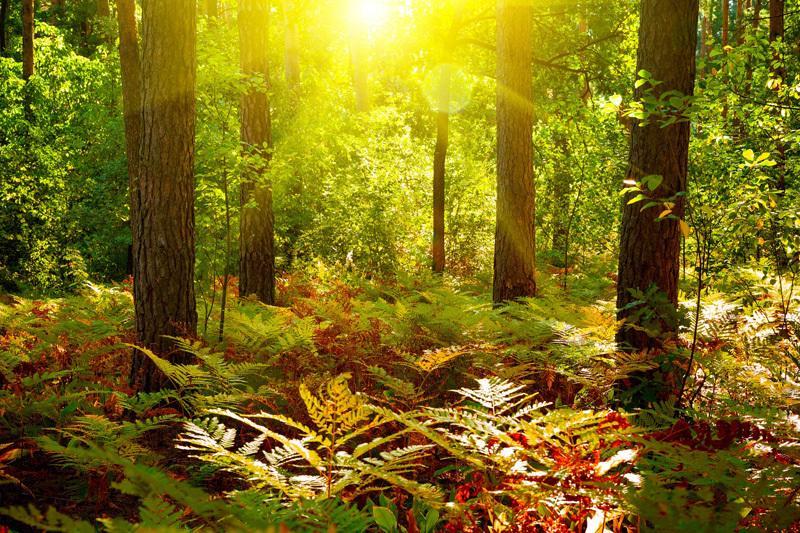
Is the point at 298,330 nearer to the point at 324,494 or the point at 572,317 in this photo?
the point at 572,317

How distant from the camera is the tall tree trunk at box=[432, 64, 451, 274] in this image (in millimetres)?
12297

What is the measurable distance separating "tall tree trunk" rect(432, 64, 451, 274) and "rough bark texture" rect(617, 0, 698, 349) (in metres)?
8.00

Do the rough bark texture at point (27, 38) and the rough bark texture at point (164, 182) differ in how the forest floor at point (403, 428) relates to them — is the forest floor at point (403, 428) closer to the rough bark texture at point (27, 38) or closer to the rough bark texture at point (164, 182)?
the rough bark texture at point (164, 182)

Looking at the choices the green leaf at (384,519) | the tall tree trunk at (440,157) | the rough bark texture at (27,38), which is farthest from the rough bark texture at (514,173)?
the rough bark texture at (27,38)

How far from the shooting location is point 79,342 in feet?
20.5

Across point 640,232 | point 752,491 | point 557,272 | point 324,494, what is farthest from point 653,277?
point 557,272

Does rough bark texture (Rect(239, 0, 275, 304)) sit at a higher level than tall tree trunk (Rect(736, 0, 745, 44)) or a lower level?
lower

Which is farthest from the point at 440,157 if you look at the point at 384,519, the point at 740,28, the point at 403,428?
the point at 384,519

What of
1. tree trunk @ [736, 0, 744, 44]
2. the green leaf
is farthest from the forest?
tree trunk @ [736, 0, 744, 44]

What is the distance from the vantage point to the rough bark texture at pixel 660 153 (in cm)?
435

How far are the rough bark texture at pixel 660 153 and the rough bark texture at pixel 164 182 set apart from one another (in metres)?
3.51

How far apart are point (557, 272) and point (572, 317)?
6581mm

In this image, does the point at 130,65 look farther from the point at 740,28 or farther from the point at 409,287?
the point at 740,28

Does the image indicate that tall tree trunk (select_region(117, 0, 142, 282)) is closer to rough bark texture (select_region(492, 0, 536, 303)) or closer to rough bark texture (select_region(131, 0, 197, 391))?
rough bark texture (select_region(131, 0, 197, 391))
